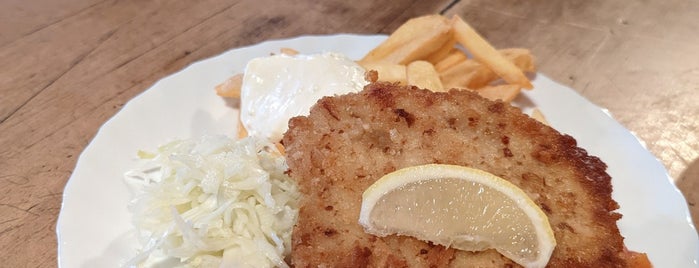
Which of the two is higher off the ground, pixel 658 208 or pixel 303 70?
pixel 303 70

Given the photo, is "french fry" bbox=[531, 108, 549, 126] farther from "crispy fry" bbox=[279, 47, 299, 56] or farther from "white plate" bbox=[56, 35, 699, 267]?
"crispy fry" bbox=[279, 47, 299, 56]

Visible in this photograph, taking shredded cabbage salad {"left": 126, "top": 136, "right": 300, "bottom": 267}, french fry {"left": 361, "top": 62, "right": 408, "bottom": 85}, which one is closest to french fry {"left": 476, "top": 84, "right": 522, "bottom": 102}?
french fry {"left": 361, "top": 62, "right": 408, "bottom": 85}

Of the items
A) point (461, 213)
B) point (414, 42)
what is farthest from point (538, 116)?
point (461, 213)

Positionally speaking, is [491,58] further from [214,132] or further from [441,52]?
[214,132]

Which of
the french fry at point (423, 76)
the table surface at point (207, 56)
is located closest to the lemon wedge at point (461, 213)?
the french fry at point (423, 76)

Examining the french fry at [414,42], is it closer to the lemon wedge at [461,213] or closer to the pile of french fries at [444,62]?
the pile of french fries at [444,62]

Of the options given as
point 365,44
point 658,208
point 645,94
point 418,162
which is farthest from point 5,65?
point 645,94

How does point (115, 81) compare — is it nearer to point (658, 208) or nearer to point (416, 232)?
point (416, 232)
